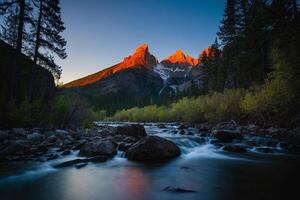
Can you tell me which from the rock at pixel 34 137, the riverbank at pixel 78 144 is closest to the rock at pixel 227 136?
the riverbank at pixel 78 144

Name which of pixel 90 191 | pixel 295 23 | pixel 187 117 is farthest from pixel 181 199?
pixel 187 117

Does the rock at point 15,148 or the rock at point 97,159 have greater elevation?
the rock at point 15,148

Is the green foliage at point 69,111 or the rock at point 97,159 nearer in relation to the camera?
the rock at point 97,159

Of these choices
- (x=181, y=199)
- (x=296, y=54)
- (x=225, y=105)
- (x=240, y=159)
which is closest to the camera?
(x=181, y=199)

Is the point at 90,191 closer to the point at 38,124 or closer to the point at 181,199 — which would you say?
the point at 181,199

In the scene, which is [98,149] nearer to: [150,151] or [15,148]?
[150,151]

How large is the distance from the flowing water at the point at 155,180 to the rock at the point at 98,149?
49 centimetres

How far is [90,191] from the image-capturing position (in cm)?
663

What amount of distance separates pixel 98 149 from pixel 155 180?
4.88 m

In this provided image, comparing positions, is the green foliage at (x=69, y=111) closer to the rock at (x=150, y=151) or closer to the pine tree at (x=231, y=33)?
the rock at (x=150, y=151)

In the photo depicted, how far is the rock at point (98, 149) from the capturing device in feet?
36.9

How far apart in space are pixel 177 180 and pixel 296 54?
1878 centimetres

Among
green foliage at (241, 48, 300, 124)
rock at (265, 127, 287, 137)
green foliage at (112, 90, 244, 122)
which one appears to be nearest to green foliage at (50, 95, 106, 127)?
rock at (265, 127, 287, 137)

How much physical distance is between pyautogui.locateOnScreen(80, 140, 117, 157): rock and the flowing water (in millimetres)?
487
